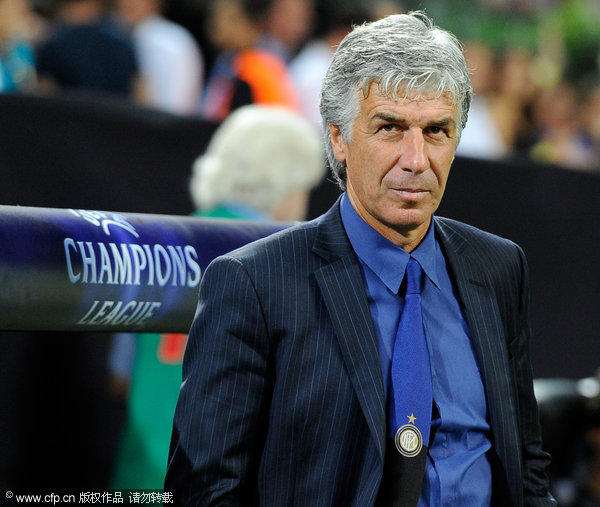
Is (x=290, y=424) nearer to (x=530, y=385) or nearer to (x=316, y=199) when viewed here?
(x=530, y=385)

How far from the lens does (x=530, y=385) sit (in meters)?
2.31

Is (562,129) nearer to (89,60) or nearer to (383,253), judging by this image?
(89,60)

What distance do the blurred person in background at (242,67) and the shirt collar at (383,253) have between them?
319 cm

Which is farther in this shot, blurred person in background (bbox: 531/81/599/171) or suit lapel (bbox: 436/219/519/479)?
blurred person in background (bbox: 531/81/599/171)

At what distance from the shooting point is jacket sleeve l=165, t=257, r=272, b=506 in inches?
78.0

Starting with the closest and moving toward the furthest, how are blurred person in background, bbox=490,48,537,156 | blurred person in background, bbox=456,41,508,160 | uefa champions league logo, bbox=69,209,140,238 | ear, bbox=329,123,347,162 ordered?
1. ear, bbox=329,123,347,162
2. uefa champions league logo, bbox=69,209,140,238
3. blurred person in background, bbox=456,41,508,160
4. blurred person in background, bbox=490,48,537,156

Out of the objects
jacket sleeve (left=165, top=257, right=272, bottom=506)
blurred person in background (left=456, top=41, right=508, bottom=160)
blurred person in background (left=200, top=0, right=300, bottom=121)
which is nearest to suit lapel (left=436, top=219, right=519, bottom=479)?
jacket sleeve (left=165, top=257, right=272, bottom=506)

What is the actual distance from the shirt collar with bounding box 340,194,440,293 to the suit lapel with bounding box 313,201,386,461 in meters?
0.03

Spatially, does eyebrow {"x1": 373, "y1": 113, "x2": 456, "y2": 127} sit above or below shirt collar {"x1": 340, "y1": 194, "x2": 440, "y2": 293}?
above

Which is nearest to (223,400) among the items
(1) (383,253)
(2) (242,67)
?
(1) (383,253)

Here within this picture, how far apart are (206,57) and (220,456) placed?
6.42m

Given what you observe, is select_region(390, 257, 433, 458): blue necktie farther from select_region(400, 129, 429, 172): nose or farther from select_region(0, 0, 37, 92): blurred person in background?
select_region(0, 0, 37, 92): blurred person in background

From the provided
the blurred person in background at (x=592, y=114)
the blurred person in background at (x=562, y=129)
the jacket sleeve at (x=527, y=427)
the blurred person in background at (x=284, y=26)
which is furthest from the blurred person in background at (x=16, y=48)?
the blurred person in background at (x=592, y=114)

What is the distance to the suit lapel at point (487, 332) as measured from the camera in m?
2.10
